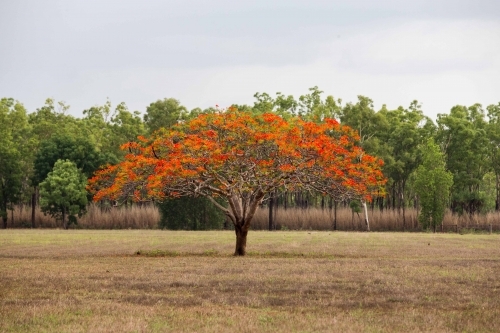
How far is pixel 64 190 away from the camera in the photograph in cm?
7581

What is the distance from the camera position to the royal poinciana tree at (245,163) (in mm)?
33188

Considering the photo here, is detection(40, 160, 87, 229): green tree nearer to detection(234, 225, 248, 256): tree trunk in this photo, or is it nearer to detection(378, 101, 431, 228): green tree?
detection(378, 101, 431, 228): green tree

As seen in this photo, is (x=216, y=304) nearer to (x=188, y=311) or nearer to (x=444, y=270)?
(x=188, y=311)

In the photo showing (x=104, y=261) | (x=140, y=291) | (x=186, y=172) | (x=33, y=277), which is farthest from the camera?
(x=186, y=172)

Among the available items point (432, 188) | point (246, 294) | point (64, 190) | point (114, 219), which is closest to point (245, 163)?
point (246, 294)

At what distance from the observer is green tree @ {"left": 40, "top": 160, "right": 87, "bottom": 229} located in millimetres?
75625

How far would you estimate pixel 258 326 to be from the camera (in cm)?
1456

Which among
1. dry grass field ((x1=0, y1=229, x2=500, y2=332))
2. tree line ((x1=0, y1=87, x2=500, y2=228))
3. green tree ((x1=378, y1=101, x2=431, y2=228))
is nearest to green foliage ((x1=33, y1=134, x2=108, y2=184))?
tree line ((x1=0, y1=87, x2=500, y2=228))

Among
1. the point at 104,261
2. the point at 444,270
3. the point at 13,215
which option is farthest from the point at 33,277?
the point at 13,215

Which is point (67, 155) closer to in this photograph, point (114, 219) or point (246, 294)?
point (114, 219)

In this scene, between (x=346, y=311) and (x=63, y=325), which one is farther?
(x=346, y=311)

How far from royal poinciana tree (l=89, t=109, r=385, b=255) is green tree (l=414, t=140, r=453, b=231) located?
3784 cm

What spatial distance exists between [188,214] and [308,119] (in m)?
16.7

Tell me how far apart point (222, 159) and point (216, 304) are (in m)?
15.7
